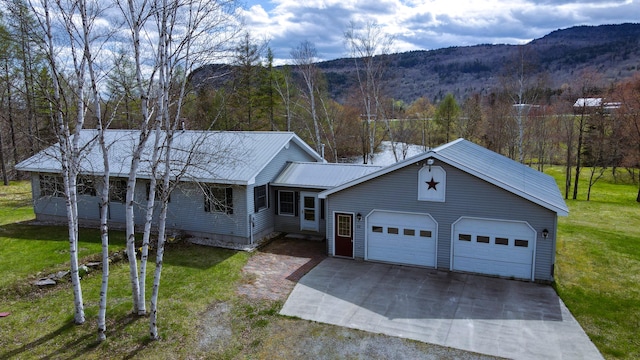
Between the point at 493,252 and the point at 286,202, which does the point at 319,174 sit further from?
the point at 493,252

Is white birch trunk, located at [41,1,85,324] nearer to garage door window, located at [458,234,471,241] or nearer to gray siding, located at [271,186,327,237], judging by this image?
gray siding, located at [271,186,327,237]

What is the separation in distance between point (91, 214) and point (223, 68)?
1315cm

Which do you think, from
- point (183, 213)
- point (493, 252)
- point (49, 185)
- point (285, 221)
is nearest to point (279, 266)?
point (285, 221)

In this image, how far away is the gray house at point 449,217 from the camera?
1255 cm

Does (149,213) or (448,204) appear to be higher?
(149,213)

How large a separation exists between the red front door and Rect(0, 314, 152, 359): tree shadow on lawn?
717 centimetres

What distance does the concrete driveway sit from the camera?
929 cm

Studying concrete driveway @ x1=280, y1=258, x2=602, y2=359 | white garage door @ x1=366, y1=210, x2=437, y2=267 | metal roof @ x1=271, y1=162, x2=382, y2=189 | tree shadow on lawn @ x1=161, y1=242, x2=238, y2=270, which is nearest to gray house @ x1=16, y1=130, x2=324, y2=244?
metal roof @ x1=271, y1=162, x2=382, y2=189

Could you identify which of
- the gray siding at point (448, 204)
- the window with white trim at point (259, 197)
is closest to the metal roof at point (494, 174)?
the gray siding at point (448, 204)

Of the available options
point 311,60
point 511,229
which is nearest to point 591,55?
point 311,60

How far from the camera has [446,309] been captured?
1095 cm

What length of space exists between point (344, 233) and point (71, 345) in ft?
28.3

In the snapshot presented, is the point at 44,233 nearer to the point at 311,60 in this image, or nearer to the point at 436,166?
the point at 436,166

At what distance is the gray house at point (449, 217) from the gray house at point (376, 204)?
0.10 feet
